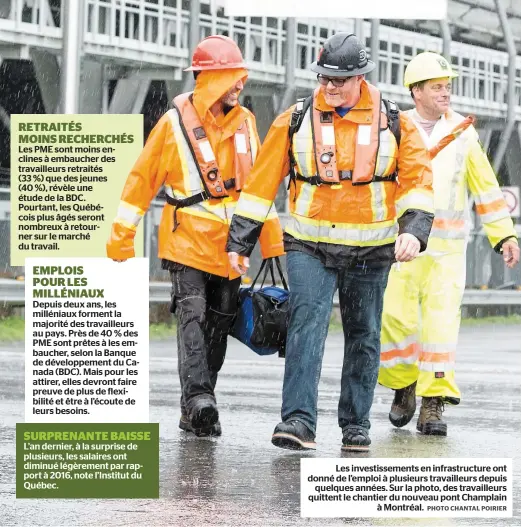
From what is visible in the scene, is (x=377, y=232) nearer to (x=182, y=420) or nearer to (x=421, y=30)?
(x=182, y=420)

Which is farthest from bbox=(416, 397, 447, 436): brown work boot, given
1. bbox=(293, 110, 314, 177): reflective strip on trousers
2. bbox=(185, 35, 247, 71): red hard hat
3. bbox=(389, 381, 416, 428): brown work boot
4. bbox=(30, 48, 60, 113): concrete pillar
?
bbox=(30, 48, 60, 113): concrete pillar

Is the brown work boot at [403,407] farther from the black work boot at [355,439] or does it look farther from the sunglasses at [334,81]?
the sunglasses at [334,81]

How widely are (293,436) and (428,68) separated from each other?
2.16 metres

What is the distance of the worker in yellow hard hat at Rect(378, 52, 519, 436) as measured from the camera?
9102 millimetres

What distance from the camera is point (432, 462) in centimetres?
583

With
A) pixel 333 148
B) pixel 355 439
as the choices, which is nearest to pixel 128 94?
pixel 355 439

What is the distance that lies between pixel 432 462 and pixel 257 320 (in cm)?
259

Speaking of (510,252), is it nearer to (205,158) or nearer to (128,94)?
(205,158)

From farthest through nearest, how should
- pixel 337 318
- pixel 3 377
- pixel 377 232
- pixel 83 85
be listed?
pixel 83 85
pixel 337 318
pixel 3 377
pixel 377 232

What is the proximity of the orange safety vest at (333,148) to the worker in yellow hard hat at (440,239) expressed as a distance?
1444mm

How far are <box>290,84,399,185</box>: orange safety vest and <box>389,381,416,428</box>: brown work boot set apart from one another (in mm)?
1871

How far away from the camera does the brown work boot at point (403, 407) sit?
924cm

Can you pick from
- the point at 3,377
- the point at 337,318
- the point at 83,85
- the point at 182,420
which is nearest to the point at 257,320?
the point at 182,420

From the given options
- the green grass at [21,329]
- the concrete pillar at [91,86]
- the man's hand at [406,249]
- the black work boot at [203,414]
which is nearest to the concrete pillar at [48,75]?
the concrete pillar at [91,86]
